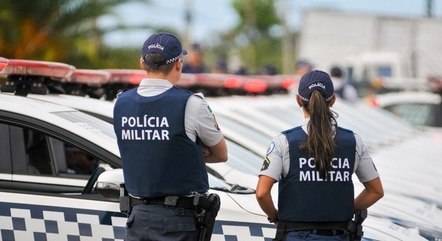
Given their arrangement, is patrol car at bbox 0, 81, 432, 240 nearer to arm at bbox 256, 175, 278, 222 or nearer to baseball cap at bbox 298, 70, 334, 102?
arm at bbox 256, 175, 278, 222

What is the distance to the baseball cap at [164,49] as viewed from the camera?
4637 mm

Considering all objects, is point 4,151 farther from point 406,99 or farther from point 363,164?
point 406,99

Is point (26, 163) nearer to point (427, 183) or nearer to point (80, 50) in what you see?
point (427, 183)

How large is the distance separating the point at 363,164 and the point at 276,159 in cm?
41

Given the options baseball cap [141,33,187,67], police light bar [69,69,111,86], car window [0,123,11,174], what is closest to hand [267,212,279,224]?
baseball cap [141,33,187,67]

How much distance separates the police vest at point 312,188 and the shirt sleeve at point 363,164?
8cm

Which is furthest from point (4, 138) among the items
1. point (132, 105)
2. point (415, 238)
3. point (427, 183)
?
point (427, 183)

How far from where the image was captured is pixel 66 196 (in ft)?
17.2

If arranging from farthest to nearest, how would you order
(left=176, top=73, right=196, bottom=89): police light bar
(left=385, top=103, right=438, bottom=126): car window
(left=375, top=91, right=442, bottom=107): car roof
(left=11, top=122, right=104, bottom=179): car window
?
(left=385, top=103, right=438, bottom=126): car window, (left=375, top=91, right=442, bottom=107): car roof, (left=176, top=73, right=196, bottom=89): police light bar, (left=11, top=122, right=104, bottom=179): car window

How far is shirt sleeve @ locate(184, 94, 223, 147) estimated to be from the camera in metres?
4.55

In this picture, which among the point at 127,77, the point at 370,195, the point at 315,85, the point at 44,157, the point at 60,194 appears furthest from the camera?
the point at 127,77

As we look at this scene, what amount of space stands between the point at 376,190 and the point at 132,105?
1131 mm

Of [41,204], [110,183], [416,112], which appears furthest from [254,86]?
[416,112]

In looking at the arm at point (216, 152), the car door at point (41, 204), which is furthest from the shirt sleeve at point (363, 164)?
the car door at point (41, 204)
